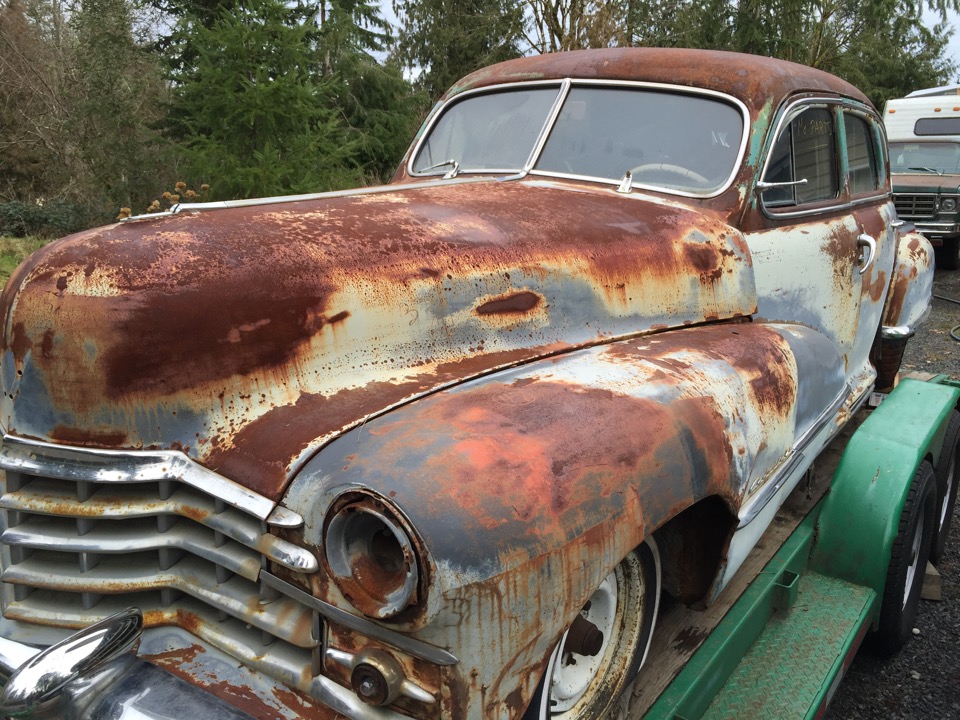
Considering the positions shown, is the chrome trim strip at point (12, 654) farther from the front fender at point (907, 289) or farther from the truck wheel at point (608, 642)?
the front fender at point (907, 289)

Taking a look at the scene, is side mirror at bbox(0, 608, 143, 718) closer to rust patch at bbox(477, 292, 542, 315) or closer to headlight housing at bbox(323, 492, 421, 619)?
headlight housing at bbox(323, 492, 421, 619)

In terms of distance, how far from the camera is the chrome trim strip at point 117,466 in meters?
1.60

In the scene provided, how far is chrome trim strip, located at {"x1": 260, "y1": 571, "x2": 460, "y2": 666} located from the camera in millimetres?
1368

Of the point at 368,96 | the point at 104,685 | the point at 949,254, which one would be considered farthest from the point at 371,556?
the point at 368,96

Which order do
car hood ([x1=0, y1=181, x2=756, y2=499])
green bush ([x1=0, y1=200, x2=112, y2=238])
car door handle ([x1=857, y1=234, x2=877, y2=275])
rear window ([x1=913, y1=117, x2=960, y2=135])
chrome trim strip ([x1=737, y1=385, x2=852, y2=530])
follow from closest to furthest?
car hood ([x1=0, y1=181, x2=756, y2=499]) < chrome trim strip ([x1=737, y1=385, x2=852, y2=530]) < car door handle ([x1=857, y1=234, x2=877, y2=275]) < rear window ([x1=913, y1=117, x2=960, y2=135]) < green bush ([x1=0, y1=200, x2=112, y2=238])

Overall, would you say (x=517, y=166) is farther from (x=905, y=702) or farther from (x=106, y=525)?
(x=905, y=702)

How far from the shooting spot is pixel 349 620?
143 cm

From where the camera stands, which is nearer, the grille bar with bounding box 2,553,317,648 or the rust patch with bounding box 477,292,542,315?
the grille bar with bounding box 2,553,317,648

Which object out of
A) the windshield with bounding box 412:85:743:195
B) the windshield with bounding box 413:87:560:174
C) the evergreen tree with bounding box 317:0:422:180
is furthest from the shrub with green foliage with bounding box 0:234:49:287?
the windshield with bounding box 412:85:743:195

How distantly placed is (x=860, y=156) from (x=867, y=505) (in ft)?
6.52

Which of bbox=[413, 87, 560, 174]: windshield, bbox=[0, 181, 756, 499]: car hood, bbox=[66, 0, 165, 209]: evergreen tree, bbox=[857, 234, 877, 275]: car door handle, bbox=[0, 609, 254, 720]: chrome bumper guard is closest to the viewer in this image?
bbox=[0, 609, 254, 720]: chrome bumper guard

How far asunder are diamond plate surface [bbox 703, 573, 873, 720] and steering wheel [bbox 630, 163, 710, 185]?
1479 mm

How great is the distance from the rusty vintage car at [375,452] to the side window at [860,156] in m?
1.63

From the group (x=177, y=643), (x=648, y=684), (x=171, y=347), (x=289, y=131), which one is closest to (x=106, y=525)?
(x=177, y=643)
